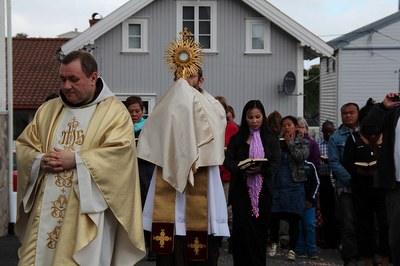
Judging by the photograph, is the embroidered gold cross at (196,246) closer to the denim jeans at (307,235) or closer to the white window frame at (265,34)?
the denim jeans at (307,235)

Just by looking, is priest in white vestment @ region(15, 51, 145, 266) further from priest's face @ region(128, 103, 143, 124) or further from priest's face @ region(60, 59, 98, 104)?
priest's face @ region(128, 103, 143, 124)

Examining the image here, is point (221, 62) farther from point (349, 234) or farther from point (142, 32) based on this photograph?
point (349, 234)

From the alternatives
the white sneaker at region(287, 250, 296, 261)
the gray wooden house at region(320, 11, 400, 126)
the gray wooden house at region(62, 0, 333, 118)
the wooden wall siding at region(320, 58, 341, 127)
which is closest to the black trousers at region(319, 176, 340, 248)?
the white sneaker at region(287, 250, 296, 261)

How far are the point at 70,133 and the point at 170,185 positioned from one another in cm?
156

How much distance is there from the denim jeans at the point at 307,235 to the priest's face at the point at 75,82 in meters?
5.44

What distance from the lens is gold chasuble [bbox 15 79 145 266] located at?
4742 mm

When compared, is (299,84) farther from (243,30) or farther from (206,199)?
(206,199)

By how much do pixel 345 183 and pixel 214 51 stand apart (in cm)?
1608

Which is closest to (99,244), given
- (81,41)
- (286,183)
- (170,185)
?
(170,185)

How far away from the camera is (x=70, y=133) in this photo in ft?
16.1

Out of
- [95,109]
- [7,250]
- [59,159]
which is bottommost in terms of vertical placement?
[7,250]

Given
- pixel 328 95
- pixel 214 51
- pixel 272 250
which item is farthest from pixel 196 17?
pixel 272 250

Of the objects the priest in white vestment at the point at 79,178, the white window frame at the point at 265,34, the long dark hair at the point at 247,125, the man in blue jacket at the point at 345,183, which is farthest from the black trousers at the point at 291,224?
the white window frame at the point at 265,34

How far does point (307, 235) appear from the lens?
9.75 metres
